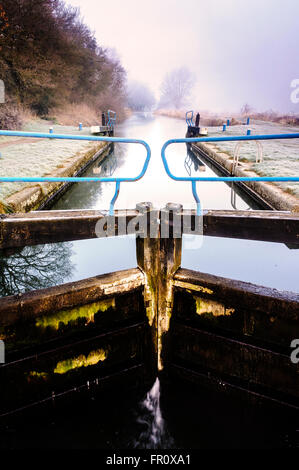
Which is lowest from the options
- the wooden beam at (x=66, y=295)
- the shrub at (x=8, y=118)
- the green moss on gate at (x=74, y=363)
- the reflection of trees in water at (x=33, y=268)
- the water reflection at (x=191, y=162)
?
the green moss on gate at (x=74, y=363)

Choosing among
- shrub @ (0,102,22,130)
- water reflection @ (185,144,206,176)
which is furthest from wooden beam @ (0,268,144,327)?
shrub @ (0,102,22,130)

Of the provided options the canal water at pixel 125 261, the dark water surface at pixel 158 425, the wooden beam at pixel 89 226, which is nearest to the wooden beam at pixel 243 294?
the wooden beam at pixel 89 226

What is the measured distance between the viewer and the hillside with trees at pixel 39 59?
53.7ft

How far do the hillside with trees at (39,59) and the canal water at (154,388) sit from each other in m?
Result: 10.7

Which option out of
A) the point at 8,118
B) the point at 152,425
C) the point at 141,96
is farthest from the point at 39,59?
the point at 141,96

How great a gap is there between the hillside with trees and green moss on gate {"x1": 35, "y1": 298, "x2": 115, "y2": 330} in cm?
1350

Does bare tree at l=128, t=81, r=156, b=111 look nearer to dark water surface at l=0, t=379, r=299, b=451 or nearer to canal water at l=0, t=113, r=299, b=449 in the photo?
canal water at l=0, t=113, r=299, b=449

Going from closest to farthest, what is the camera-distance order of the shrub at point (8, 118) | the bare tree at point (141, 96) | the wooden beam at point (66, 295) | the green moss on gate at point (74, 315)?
the wooden beam at point (66, 295) < the green moss on gate at point (74, 315) < the shrub at point (8, 118) < the bare tree at point (141, 96)

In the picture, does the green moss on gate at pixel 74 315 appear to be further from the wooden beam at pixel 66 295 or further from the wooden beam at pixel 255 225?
the wooden beam at pixel 255 225

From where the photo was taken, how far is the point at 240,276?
456cm

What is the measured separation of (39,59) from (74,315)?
21.2 m

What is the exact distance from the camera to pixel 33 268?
4758 mm

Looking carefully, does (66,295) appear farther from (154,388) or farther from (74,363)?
(154,388)
